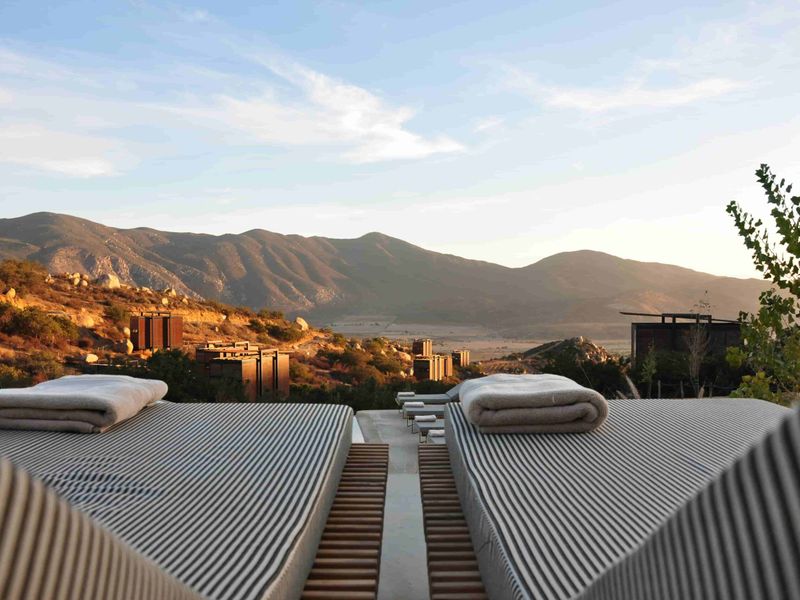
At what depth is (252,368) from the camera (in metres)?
10.7

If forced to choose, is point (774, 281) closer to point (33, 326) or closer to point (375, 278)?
point (33, 326)

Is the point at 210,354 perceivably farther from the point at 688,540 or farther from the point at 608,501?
the point at 688,540

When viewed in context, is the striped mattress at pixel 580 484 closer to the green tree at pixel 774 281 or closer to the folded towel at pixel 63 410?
Answer: the green tree at pixel 774 281

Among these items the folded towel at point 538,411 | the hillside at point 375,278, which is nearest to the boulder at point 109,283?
the hillside at point 375,278

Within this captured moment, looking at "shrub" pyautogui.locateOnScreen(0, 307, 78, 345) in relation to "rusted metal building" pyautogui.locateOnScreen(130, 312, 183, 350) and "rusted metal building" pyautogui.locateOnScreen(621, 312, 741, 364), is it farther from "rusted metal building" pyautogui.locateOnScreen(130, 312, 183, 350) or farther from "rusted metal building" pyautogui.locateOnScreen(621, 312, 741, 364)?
"rusted metal building" pyautogui.locateOnScreen(621, 312, 741, 364)

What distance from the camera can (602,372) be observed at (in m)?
8.65

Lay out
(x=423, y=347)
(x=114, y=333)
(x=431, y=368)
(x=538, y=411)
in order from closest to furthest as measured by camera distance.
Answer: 1. (x=538, y=411)
2. (x=431, y=368)
3. (x=114, y=333)
4. (x=423, y=347)

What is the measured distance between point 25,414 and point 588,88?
12.7 m

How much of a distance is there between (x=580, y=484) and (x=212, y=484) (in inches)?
56.1

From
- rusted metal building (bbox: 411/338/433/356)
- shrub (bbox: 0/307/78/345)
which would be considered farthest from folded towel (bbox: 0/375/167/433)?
rusted metal building (bbox: 411/338/433/356)

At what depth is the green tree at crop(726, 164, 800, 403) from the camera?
4859 millimetres

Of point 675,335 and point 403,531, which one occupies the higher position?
point 675,335

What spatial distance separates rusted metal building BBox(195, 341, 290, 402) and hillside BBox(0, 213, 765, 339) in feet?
111

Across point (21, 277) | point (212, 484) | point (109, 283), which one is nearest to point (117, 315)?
point (21, 277)
